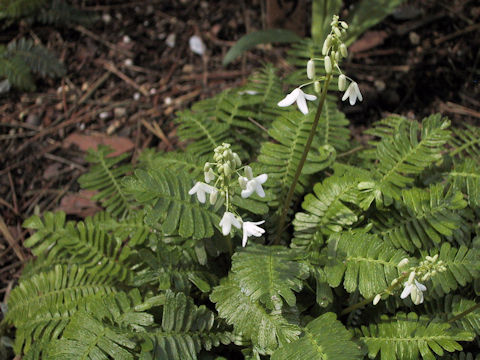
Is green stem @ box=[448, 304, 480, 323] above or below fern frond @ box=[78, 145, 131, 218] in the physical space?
below

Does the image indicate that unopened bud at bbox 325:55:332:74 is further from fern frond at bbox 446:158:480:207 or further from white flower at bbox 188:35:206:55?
white flower at bbox 188:35:206:55

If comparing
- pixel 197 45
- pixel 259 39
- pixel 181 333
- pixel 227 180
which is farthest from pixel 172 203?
pixel 197 45

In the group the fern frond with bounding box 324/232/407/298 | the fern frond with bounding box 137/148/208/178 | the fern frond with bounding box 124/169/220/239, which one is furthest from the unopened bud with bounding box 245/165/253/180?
the fern frond with bounding box 137/148/208/178

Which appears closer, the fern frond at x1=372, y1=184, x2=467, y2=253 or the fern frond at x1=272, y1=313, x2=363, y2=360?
the fern frond at x1=272, y1=313, x2=363, y2=360

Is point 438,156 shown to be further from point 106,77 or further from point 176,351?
point 106,77

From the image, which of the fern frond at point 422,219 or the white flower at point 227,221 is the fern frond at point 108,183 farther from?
the fern frond at point 422,219

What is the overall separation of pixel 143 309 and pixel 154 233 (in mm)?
545

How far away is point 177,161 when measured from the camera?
3.14 m

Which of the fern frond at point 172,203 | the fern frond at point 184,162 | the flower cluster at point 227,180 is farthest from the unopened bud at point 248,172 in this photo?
the fern frond at point 184,162

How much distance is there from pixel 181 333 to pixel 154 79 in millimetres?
3255

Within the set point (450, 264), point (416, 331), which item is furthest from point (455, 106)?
point (416, 331)

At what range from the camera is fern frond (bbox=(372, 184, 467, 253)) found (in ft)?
8.75

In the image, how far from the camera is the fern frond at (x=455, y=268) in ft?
8.38

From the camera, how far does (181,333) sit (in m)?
2.50
